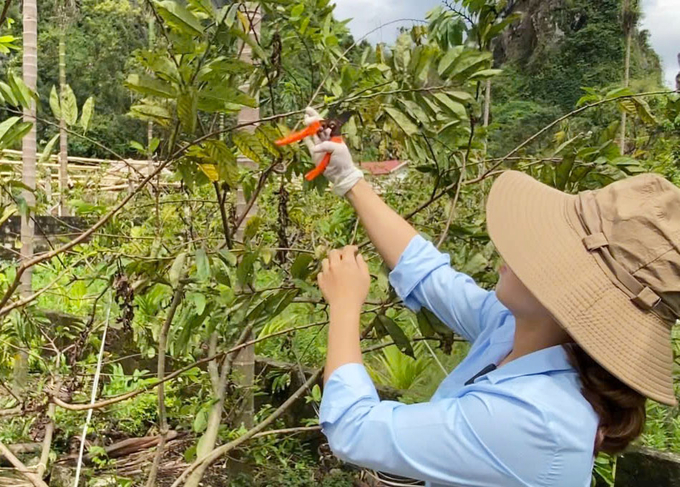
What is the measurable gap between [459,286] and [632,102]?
0.79m

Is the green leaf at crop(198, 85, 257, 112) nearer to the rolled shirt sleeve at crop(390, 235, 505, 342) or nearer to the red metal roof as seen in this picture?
the rolled shirt sleeve at crop(390, 235, 505, 342)

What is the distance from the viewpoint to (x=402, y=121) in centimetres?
158

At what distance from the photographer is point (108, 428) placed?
3.11 meters

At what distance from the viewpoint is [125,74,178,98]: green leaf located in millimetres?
1179

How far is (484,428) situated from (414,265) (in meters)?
0.51

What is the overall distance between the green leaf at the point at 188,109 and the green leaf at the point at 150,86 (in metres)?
0.02

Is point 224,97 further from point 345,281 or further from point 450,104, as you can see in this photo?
point 450,104

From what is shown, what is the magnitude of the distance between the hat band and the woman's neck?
0.45 feet

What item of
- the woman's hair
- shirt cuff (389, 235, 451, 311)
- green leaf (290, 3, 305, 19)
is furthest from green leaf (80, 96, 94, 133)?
the woman's hair

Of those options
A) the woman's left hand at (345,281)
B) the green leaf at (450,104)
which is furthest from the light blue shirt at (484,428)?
the green leaf at (450,104)

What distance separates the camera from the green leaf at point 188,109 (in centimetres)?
119

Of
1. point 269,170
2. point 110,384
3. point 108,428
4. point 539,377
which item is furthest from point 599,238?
point 110,384

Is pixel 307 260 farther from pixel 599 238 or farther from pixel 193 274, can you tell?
pixel 599 238

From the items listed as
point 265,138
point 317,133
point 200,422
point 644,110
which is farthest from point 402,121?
point 200,422
